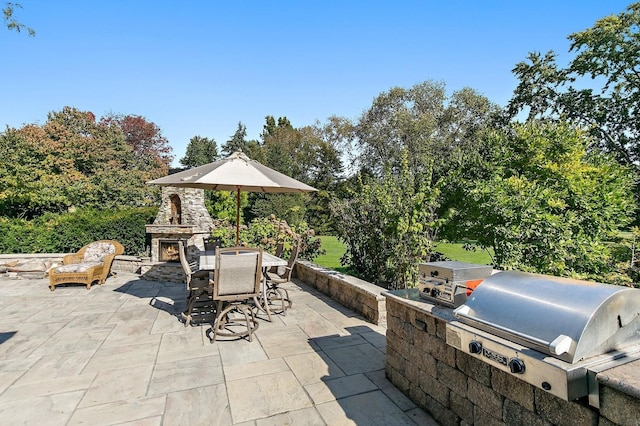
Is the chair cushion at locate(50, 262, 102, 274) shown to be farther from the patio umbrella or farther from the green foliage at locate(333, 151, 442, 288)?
the green foliage at locate(333, 151, 442, 288)

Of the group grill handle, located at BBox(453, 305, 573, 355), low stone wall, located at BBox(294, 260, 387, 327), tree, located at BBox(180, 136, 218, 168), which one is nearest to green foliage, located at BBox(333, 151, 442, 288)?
low stone wall, located at BBox(294, 260, 387, 327)

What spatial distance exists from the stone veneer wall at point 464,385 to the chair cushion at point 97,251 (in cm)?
656

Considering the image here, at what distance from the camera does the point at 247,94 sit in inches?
498

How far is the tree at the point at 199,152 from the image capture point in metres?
25.5

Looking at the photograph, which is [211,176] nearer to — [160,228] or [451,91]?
[160,228]

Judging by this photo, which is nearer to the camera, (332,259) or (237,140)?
(332,259)

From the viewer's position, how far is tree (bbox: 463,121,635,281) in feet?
13.9

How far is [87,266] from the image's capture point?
640cm

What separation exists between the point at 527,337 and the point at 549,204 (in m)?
3.65

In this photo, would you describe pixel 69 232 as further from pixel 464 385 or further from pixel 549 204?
pixel 549 204

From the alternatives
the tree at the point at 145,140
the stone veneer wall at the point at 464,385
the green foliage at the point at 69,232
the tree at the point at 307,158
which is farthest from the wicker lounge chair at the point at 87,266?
the tree at the point at 145,140

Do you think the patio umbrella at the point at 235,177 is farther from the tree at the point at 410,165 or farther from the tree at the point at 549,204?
the tree at the point at 549,204

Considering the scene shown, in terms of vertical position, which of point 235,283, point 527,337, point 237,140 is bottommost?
point 235,283

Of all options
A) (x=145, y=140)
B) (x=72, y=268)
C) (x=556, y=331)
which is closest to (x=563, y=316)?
(x=556, y=331)
